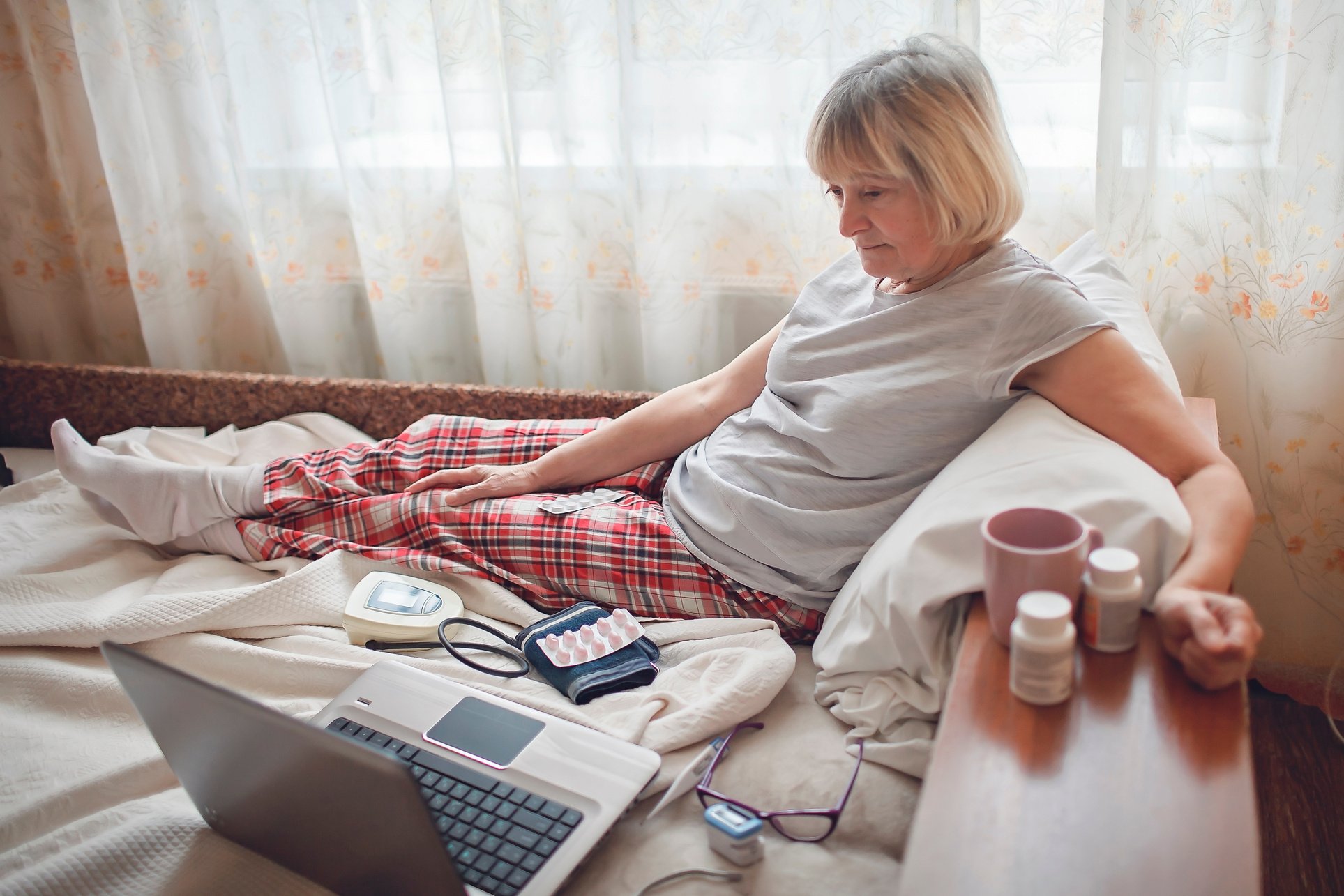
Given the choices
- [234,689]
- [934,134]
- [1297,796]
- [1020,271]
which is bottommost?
[1297,796]

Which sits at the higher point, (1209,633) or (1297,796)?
(1209,633)

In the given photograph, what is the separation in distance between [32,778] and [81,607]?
280 mm

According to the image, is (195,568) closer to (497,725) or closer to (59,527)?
(59,527)

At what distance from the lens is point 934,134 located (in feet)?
3.43

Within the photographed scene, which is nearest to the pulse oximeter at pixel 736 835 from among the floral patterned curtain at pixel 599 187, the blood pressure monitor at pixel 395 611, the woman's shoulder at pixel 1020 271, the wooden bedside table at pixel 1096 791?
the wooden bedside table at pixel 1096 791

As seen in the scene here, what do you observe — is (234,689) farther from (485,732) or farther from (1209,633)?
(1209,633)

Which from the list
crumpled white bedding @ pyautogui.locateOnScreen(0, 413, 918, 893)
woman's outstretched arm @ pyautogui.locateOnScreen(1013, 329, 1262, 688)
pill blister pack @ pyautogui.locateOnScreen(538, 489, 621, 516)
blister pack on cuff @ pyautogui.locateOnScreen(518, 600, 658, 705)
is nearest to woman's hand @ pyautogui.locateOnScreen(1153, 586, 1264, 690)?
woman's outstretched arm @ pyautogui.locateOnScreen(1013, 329, 1262, 688)

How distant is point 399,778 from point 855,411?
0.68 meters

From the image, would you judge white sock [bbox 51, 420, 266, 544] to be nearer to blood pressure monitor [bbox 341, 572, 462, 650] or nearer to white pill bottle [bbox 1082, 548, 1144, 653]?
blood pressure monitor [bbox 341, 572, 462, 650]

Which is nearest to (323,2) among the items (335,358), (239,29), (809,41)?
(239,29)

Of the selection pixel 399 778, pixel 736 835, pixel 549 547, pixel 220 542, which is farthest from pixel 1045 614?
pixel 220 542

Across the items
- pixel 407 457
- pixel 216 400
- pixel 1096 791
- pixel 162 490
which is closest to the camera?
pixel 1096 791

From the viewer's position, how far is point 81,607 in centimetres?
129

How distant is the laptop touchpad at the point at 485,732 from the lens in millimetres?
987
